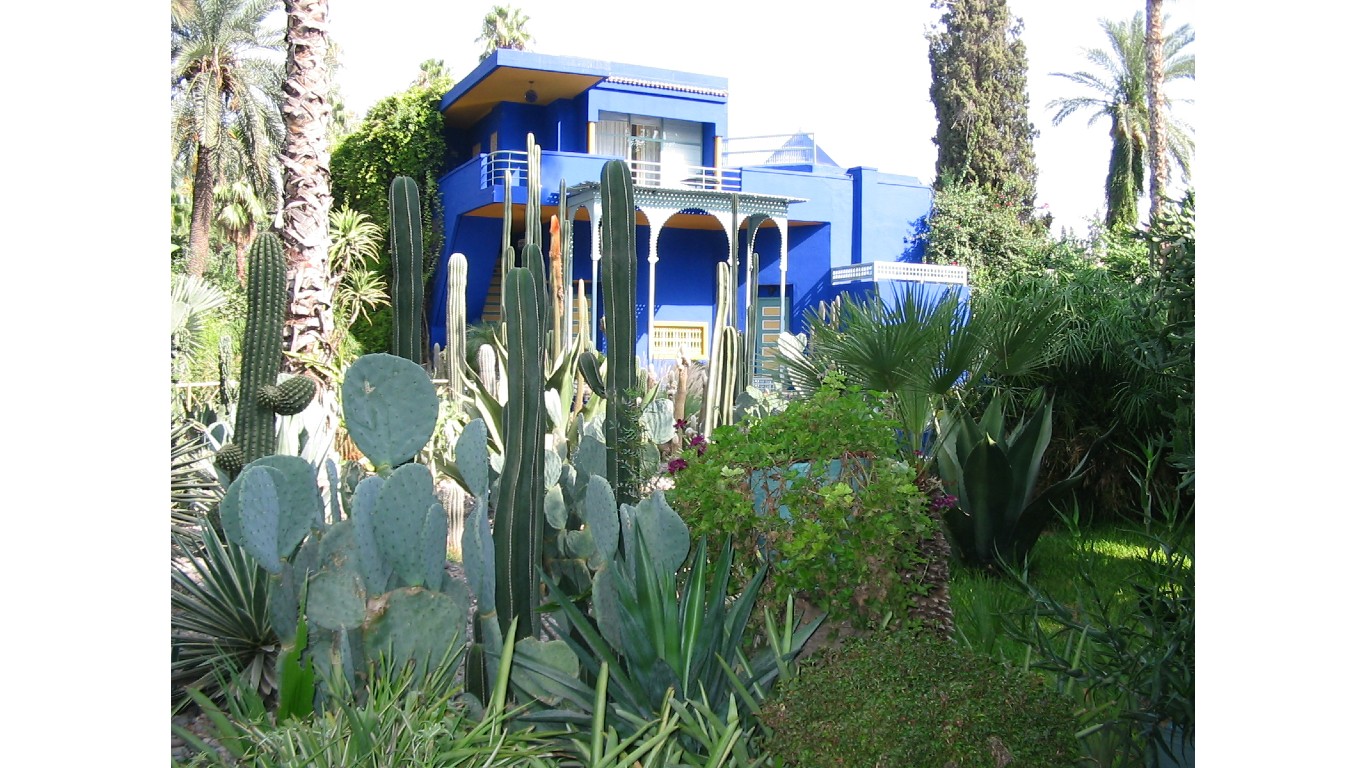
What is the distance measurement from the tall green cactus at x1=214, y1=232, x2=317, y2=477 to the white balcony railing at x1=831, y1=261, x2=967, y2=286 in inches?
614

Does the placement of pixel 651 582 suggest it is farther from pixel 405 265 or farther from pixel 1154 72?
pixel 1154 72

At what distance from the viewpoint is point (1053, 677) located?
3.55 metres

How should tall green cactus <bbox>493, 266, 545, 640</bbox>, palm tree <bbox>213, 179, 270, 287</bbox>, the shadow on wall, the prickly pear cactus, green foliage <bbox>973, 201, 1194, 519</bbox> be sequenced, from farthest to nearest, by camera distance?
palm tree <bbox>213, 179, 270, 287</bbox> < the shadow on wall < green foliage <bbox>973, 201, 1194, 519</bbox> < tall green cactus <bbox>493, 266, 545, 640</bbox> < the prickly pear cactus

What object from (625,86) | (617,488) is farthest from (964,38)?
(617,488)

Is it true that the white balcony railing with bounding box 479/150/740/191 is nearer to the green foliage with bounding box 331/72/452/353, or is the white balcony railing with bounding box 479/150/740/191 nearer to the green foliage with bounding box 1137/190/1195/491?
the green foliage with bounding box 331/72/452/353

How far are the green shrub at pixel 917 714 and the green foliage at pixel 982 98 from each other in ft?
66.0

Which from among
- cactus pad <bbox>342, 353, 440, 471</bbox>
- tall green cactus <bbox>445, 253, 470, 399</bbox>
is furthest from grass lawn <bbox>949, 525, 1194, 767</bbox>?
tall green cactus <bbox>445, 253, 470, 399</bbox>

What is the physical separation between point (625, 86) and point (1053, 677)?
56.7 feet

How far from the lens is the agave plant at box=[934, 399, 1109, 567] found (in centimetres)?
590

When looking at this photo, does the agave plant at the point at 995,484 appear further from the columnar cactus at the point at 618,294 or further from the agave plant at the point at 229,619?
the agave plant at the point at 229,619

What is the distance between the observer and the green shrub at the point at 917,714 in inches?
92.4

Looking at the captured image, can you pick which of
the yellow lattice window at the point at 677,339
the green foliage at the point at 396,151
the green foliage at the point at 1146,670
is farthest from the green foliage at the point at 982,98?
the green foliage at the point at 1146,670

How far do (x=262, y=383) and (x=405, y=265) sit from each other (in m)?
0.69

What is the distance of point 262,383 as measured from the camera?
3.78 meters
